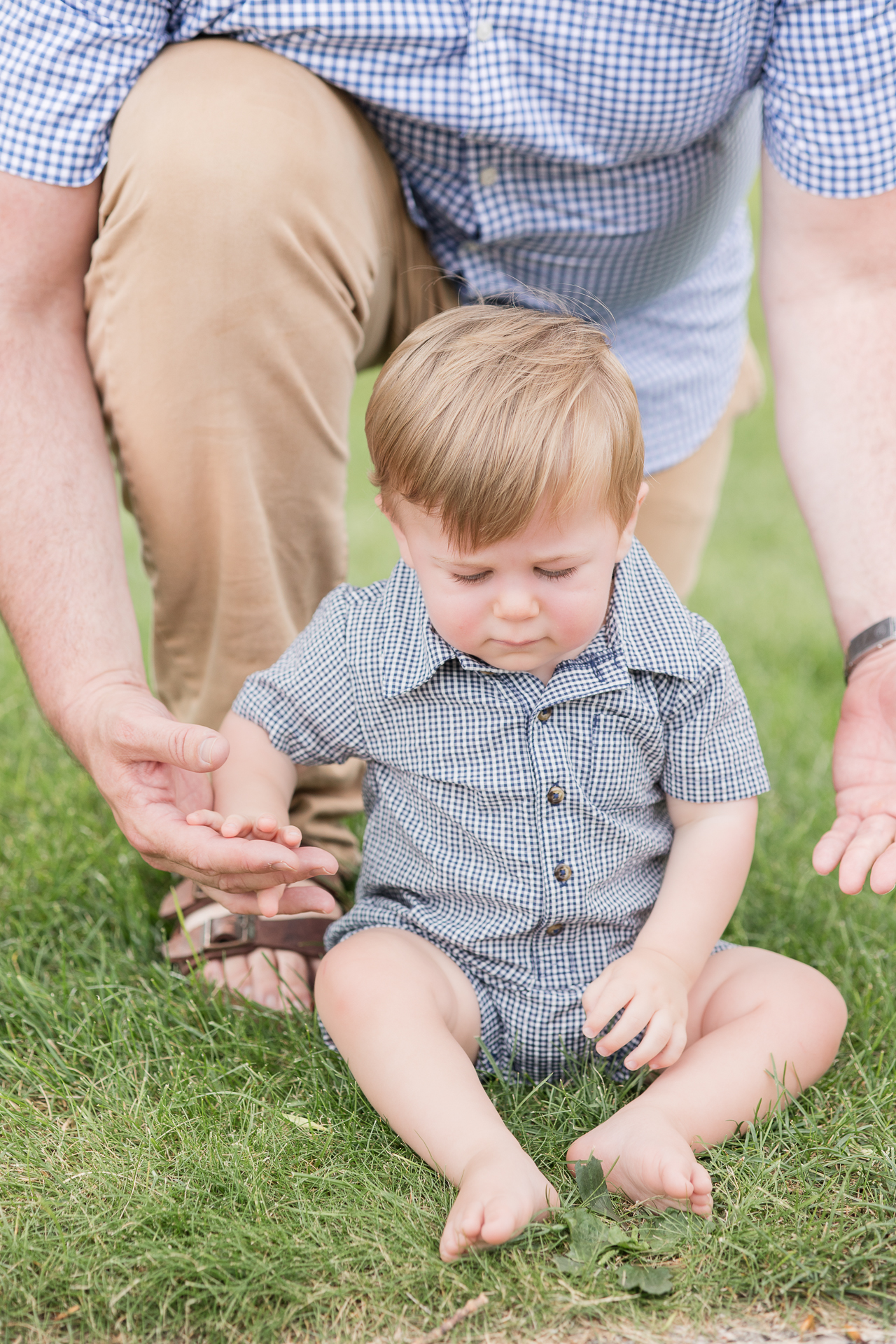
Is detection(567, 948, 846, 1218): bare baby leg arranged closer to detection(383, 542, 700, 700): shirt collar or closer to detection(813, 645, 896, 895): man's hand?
detection(813, 645, 896, 895): man's hand

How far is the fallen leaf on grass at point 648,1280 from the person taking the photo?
122 centimetres

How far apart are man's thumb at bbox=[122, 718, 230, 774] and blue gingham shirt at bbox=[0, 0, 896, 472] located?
2.76ft

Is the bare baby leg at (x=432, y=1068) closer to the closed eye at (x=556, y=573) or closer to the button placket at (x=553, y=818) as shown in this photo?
the button placket at (x=553, y=818)

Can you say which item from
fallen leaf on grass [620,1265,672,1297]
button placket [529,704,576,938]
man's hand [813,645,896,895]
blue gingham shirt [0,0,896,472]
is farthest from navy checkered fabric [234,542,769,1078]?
blue gingham shirt [0,0,896,472]

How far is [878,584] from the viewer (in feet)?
5.66

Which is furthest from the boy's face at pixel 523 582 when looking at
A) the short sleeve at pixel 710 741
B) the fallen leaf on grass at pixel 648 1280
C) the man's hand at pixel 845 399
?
the fallen leaf on grass at pixel 648 1280

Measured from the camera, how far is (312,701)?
1.63 metres

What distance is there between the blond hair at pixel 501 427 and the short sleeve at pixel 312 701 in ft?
0.71

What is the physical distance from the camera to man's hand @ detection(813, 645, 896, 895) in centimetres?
146

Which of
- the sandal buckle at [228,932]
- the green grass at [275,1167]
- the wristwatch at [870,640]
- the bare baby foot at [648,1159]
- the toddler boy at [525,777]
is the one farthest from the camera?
the sandal buckle at [228,932]

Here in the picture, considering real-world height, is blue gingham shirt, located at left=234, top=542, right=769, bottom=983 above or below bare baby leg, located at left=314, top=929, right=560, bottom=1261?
above

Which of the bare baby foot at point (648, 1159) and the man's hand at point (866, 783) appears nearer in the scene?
the bare baby foot at point (648, 1159)

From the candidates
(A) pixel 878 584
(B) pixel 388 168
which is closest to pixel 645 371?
(B) pixel 388 168

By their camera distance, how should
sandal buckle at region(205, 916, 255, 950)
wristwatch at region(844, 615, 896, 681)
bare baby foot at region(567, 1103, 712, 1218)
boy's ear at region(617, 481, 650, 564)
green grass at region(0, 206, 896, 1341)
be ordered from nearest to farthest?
green grass at region(0, 206, 896, 1341), bare baby foot at region(567, 1103, 712, 1218), boy's ear at region(617, 481, 650, 564), wristwatch at region(844, 615, 896, 681), sandal buckle at region(205, 916, 255, 950)
